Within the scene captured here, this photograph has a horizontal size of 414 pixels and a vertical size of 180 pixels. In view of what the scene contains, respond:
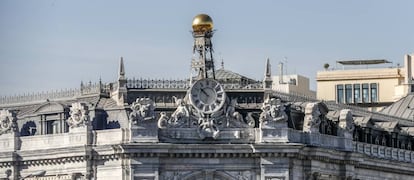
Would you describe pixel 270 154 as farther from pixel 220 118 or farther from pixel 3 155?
pixel 3 155

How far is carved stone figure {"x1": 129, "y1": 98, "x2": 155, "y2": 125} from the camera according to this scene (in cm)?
14675

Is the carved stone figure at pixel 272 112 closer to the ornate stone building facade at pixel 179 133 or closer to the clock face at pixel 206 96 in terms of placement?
the ornate stone building facade at pixel 179 133

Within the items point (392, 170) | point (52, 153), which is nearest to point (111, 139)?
point (52, 153)

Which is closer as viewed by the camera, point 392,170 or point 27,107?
point 27,107

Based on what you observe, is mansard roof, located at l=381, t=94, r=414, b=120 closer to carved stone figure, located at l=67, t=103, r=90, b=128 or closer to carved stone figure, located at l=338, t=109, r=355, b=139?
carved stone figure, located at l=338, t=109, r=355, b=139

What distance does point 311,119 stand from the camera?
155 meters

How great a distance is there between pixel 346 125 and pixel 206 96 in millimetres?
15600

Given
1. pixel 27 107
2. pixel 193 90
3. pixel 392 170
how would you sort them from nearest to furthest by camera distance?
1. pixel 193 90
2. pixel 27 107
3. pixel 392 170

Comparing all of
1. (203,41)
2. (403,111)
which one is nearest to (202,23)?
(203,41)

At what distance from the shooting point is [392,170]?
567 feet

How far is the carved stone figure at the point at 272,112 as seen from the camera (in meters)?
150

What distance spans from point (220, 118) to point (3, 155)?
16816mm

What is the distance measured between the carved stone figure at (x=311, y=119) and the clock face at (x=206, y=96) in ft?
28.2

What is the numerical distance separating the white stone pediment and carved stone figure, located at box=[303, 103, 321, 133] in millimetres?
17735
